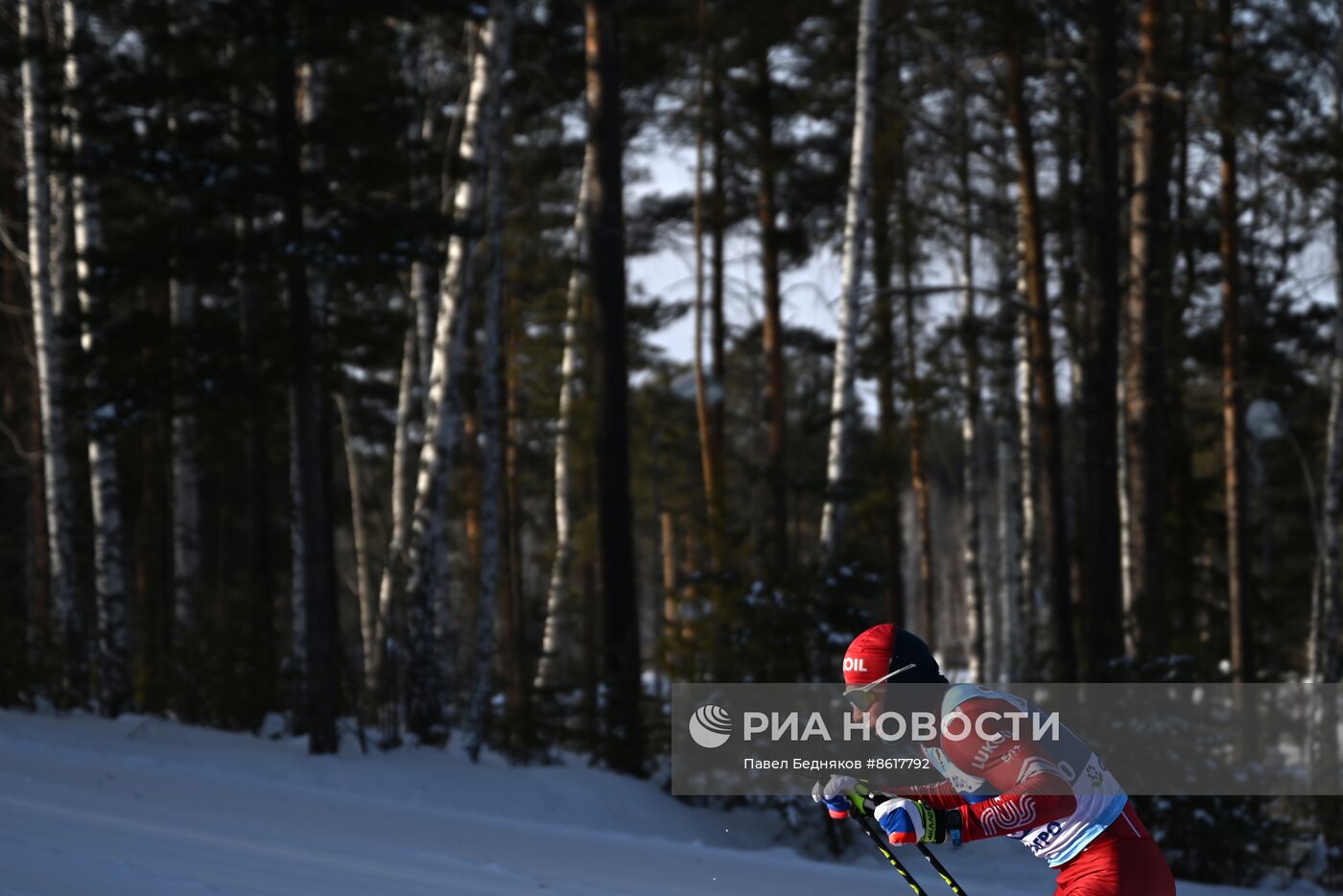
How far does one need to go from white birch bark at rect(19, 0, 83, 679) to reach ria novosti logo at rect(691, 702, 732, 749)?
609cm

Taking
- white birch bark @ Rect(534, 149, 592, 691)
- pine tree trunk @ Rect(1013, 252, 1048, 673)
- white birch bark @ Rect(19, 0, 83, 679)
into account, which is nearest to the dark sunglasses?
white birch bark @ Rect(19, 0, 83, 679)

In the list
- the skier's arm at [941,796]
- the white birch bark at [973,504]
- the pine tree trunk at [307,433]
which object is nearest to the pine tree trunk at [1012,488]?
the white birch bark at [973,504]

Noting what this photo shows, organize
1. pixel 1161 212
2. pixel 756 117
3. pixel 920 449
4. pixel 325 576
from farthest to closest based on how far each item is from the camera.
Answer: pixel 920 449 → pixel 756 117 → pixel 1161 212 → pixel 325 576

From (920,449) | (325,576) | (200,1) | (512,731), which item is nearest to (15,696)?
(325,576)

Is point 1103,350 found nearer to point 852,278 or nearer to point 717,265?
point 852,278

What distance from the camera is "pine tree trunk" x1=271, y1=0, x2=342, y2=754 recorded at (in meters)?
11.4

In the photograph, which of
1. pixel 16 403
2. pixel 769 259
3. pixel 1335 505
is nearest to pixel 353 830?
pixel 1335 505

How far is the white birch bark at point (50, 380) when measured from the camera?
12984 millimetres

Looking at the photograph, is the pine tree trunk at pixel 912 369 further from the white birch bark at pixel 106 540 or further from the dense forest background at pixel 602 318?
the white birch bark at pixel 106 540

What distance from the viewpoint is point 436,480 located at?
12.8m

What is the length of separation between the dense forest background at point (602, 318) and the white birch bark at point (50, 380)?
70mm

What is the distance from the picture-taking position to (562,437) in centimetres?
2214

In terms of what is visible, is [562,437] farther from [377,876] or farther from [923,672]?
[923,672]

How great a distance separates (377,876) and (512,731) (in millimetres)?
5540
